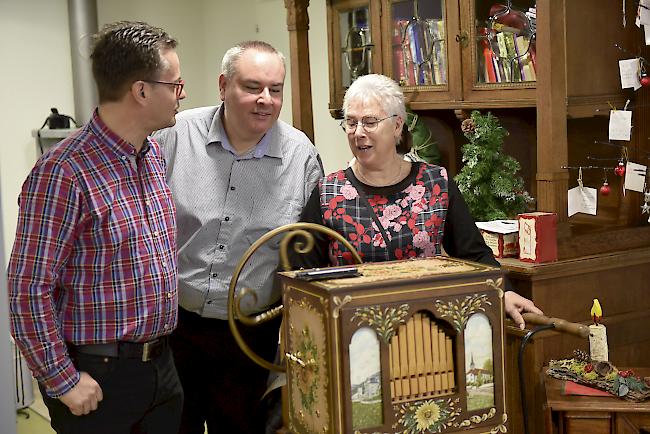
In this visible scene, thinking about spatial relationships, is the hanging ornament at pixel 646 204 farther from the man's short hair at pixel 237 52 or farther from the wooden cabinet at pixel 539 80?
the man's short hair at pixel 237 52

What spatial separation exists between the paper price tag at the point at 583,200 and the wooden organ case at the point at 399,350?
1.38 m

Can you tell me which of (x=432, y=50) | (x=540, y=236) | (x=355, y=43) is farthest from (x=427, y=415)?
(x=355, y=43)

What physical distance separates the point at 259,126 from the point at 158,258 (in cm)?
53

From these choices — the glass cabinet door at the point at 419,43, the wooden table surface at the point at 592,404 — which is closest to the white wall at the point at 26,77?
the glass cabinet door at the point at 419,43

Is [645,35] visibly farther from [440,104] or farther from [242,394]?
[242,394]

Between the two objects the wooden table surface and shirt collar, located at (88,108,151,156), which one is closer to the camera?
shirt collar, located at (88,108,151,156)

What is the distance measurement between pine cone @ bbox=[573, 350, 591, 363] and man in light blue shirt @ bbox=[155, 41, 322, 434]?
98cm

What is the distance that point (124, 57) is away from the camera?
1.84m

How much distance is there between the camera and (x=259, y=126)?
228cm

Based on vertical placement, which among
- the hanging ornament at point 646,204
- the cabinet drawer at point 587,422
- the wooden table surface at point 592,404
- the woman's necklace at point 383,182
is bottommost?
the cabinet drawer at point 587,422

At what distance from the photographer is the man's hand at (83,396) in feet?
5.86

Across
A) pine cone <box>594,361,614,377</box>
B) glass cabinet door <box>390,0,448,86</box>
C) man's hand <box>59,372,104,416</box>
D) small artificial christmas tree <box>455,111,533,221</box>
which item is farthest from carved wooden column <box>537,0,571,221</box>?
man's hand <box>59,372,104,416</box>

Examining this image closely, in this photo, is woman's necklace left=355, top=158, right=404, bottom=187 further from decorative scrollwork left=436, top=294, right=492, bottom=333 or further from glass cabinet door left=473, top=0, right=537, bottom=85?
glass cabinet door left=473, top=0, right=537, bottom=85

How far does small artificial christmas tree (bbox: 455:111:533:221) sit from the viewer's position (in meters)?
3.25
